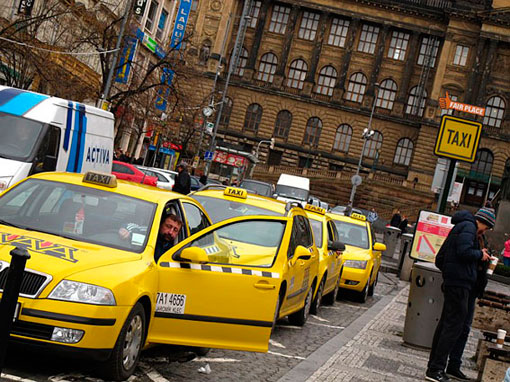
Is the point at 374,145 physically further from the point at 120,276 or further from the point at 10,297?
the point at 10,297

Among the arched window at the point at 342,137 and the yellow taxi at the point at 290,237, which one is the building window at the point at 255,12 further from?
the yellow taxi at the point at 290,237

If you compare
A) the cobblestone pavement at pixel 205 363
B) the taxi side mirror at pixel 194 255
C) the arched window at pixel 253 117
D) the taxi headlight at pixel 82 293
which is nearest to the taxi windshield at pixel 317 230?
the cobblestone pavement at pixel 205 363

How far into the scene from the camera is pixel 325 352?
Result: 35.5 ft

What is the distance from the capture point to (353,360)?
10.5 metres

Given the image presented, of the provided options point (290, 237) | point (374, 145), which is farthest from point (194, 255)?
point (374, 145)

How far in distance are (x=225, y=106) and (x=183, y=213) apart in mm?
85169

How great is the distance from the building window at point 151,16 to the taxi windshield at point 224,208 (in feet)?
152

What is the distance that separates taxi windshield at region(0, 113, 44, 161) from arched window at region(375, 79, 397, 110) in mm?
77929

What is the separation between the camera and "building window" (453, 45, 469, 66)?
90.1 metres

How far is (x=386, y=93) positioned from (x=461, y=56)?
26.5ft

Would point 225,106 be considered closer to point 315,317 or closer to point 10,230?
point 315,317

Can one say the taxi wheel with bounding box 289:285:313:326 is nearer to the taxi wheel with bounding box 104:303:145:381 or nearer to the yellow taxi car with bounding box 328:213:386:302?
the yellow taxi car with bounding box 328:213:386:302

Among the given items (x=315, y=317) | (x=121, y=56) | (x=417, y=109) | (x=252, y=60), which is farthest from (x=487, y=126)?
(x=315, y=317)

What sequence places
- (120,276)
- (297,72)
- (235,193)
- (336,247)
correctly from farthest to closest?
(297,72)
(336,247)
(235,193)
(120,276)
